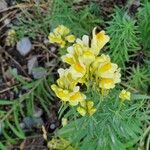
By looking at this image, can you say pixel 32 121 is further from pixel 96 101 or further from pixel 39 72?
pixel 96 101

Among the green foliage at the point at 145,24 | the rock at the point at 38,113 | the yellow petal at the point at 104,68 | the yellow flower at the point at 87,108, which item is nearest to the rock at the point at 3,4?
the rock at the point at 38,113

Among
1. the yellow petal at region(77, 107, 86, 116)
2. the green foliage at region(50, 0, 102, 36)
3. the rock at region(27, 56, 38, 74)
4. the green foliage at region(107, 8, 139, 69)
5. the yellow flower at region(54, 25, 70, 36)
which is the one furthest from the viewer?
the rock at region(27, 56, 38, 74)

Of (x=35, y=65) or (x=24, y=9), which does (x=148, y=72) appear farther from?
(x=24, y=9)

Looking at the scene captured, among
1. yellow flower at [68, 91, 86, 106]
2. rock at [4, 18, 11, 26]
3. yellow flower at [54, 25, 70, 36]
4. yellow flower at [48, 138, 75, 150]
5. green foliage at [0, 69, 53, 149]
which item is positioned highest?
rock at [4, 18, 11, 26]

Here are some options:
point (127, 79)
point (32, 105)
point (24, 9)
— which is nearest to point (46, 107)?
point (32, 105)

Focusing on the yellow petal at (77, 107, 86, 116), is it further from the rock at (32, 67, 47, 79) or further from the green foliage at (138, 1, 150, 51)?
the rock at (32, 67, 47, 79)

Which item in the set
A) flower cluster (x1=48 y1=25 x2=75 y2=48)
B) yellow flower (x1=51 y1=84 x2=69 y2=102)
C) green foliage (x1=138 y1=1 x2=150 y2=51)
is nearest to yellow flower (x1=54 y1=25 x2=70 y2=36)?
flower cluster (x1=48 y1=25 x2=75 y2=48)
